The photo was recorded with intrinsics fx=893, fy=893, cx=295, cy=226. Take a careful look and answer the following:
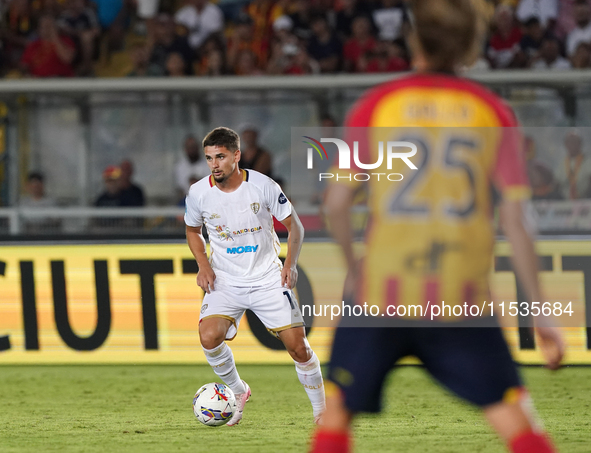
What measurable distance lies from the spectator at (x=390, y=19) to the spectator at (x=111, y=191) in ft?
12.7

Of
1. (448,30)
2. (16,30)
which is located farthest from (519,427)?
(16,30)

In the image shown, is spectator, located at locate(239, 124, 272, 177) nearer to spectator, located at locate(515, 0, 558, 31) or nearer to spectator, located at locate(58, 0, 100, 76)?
spectator, located at locate(58, 0, 100, 76)

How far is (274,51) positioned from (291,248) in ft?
20.5

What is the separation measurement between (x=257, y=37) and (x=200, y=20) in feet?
3.04

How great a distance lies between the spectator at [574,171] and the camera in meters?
9.79

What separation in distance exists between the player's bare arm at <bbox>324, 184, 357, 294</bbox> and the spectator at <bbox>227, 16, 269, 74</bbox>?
894 cm

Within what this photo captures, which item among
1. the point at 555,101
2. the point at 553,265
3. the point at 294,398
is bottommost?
the point at 294,398

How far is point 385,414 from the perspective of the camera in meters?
6.10

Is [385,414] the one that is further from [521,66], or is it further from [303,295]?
[521,66]

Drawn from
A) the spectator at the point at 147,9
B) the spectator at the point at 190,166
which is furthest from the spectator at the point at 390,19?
the spectator at the point at 147,9

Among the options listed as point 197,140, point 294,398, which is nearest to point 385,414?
point 294,398

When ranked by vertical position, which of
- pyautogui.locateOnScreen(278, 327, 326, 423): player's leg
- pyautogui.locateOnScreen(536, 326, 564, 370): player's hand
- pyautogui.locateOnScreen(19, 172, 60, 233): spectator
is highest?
pyautogui.locateOnScreen(536, 326, 564, 370): player's hand

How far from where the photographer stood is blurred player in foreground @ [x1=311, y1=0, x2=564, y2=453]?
8.51 ft

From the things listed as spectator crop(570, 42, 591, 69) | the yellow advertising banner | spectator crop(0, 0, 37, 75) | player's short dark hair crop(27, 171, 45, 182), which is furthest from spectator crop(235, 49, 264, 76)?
spectator crop(570, 42, 591, 69)
